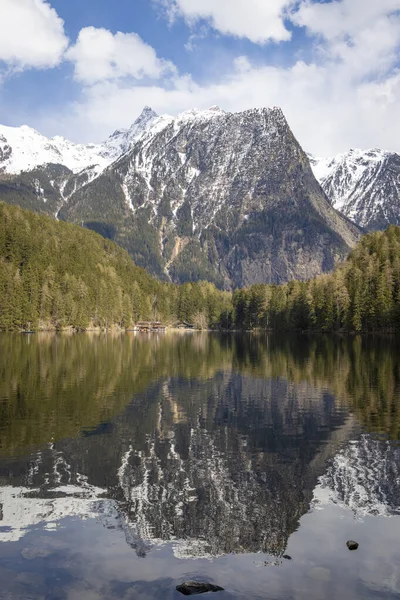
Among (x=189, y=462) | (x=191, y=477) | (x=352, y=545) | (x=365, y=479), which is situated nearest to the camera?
(x=352, y=545)

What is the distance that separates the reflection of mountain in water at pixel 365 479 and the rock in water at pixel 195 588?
26.0ft

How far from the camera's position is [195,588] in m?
15.1

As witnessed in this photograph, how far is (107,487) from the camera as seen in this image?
23438mm

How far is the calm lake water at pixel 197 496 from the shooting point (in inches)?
632

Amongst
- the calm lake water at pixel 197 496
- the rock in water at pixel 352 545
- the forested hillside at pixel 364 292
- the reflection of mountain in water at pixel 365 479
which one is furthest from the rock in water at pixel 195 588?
the forested hillside at pixel 364 292

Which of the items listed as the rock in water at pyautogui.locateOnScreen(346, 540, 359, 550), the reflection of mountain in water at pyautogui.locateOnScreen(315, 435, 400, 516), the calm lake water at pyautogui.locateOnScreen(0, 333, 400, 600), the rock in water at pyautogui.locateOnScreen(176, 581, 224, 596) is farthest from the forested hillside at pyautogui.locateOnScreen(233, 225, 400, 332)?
the rock in water at pyautogui.locateOnScreen(176, 581, 224, 596)

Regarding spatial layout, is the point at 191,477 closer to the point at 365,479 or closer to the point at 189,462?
the point at 189,462

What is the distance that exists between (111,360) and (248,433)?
5149 cm

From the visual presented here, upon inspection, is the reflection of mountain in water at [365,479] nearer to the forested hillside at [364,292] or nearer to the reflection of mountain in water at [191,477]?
the reflection of mountain in water at [191,477]

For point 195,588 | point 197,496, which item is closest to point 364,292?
point 197,496

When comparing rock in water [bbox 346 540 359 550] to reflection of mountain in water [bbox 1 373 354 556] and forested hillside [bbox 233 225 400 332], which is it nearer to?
reflection of mountain in water [bbox 1 373 354 556]

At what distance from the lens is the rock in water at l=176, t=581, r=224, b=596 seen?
49.4 ft

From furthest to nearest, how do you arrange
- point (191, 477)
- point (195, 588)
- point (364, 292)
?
point (364, 292), point (191, 477), point (195, 588)

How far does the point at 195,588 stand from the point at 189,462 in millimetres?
12351
